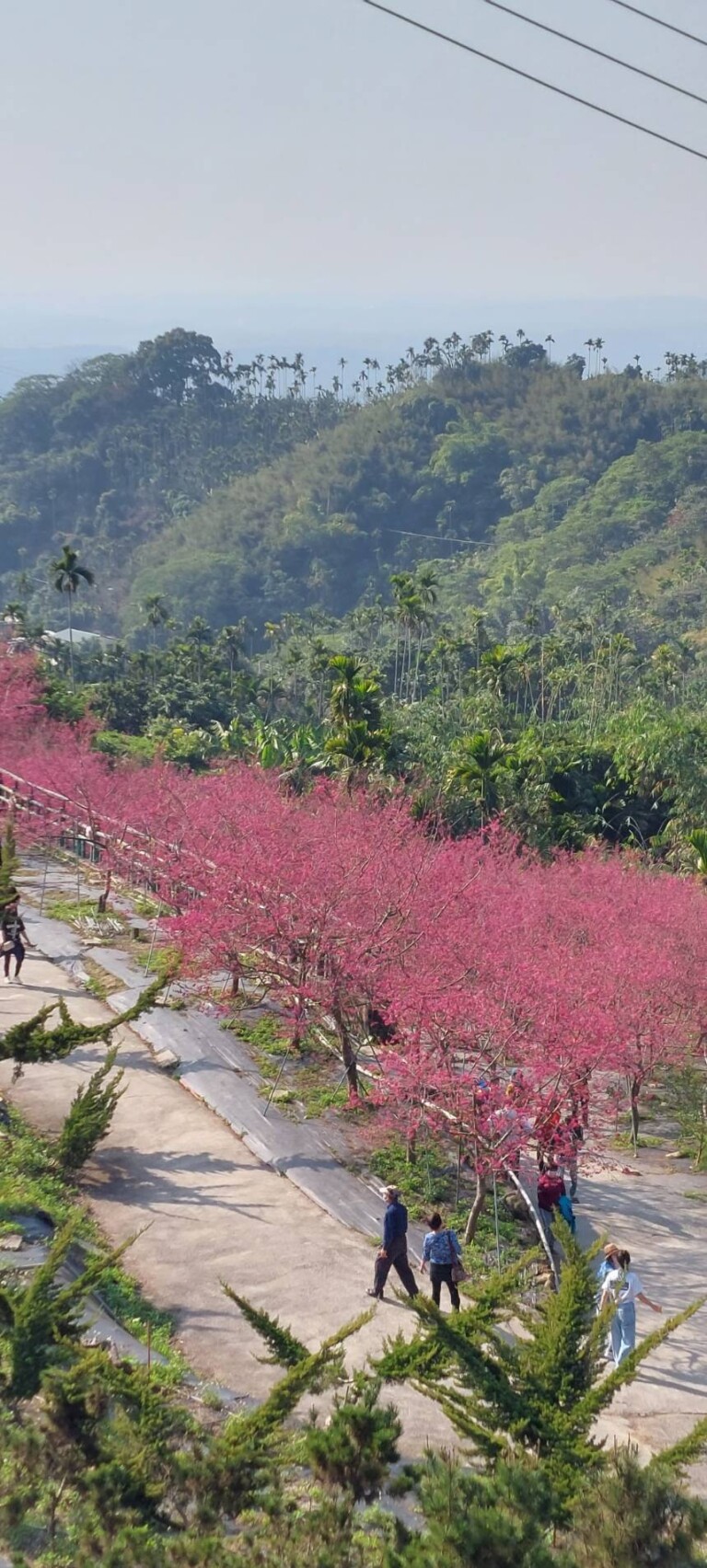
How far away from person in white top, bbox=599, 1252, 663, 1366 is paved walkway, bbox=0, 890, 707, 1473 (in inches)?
15.8

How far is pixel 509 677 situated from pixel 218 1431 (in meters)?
55.2

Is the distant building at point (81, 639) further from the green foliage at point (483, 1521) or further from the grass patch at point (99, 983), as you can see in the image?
the green foliage at point (483, 1521)

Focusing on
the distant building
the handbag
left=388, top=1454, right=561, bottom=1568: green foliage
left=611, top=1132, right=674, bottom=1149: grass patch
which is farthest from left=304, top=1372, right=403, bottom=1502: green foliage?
the distant building

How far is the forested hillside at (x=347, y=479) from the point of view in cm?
12975

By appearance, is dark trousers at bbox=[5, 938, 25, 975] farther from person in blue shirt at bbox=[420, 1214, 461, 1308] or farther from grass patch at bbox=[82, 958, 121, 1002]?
person in blue shirt at bbox=[420, 1214, 461, 1308]

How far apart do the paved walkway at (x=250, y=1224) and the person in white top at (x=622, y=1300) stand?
0.40 m

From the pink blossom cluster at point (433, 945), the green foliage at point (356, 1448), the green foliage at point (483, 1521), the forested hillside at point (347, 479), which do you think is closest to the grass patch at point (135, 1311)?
the green foliage at point (356, 1448)

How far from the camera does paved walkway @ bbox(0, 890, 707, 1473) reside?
36.8 feet

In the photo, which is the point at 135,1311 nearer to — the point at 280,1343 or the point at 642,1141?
the point at 280,1343

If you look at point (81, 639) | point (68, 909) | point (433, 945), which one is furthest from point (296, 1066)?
point (81, 639)

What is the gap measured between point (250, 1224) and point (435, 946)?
4733 millimetres

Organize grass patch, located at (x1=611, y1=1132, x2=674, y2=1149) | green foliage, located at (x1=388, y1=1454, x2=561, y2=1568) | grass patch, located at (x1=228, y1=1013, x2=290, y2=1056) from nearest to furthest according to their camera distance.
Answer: green foliage, located at (x1=388, y1=1454, x2=561, y2=1568), grass patch, located at (x1=228, y1=1013, x2=290, y2=1056), grass patch, located at (x1=611, y1=1132, x2=674, y2=1149)

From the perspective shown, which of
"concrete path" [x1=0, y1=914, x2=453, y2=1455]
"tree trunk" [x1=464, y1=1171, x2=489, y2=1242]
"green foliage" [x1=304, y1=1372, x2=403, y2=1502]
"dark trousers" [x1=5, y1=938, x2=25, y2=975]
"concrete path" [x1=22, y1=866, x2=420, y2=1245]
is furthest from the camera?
"dark trousers" [x1=5, y1=938, x2=25, y2=975]

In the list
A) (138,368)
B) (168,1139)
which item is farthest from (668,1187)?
(138,368)
